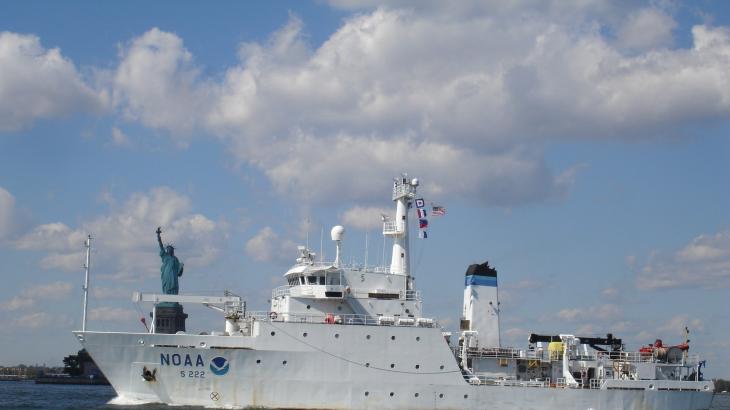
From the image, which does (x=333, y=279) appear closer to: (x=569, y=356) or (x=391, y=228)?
(x=391, y=228)

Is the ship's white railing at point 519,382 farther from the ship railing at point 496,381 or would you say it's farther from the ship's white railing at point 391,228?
the ship's white railing at point 391,228

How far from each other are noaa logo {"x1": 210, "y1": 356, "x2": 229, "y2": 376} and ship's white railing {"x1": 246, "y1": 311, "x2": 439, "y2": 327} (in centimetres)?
194

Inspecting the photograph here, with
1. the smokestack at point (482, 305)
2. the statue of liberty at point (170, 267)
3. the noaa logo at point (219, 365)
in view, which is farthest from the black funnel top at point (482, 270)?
the statue of liberty at point (170, 267)

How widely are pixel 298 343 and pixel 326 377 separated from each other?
1618 mm

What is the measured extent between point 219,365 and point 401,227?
9.48 metres

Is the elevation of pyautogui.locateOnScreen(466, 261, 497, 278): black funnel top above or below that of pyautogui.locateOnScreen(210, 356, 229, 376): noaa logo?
above

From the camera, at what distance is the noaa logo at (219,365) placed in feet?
97.6

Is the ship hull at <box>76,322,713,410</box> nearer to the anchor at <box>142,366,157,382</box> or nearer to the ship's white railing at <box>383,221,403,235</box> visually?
the anchor at <box>142,366,157,382</box>

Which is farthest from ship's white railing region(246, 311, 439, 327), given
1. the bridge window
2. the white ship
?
the bridge window

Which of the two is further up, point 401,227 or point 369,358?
point 401,227

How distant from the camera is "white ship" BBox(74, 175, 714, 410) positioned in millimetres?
29828

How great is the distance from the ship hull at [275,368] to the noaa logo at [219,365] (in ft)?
0.12

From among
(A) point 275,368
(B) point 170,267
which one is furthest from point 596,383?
(B) point 170,267

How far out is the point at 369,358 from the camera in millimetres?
30531
